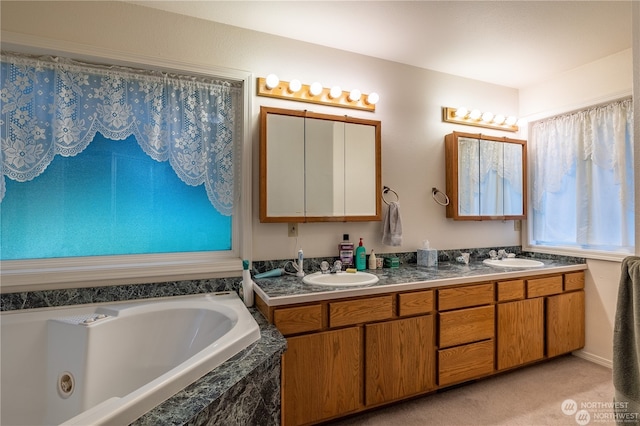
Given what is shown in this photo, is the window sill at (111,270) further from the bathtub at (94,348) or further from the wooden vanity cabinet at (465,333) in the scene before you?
the wooden vanity cabinet at (465,333)

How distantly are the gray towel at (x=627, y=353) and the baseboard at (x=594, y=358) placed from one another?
7.13 feet

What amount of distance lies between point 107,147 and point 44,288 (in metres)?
0.87

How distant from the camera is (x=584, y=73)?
2.58 meters

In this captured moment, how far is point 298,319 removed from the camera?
1655 millimetres

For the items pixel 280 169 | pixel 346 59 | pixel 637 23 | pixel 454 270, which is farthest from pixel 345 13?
pixel 454 270

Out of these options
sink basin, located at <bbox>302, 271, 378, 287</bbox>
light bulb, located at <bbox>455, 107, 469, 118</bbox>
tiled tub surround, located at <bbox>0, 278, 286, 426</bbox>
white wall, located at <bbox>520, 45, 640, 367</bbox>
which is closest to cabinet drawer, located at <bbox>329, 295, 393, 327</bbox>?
sink basin, located at <bbox>302, 271, 378, 287</bbox>

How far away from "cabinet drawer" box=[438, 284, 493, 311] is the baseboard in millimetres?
1246

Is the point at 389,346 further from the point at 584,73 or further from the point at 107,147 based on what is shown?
the point at 584,73

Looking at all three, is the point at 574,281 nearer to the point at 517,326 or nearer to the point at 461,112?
the point at 517,326

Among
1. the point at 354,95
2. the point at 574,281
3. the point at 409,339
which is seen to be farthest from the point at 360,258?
the point at 574,281

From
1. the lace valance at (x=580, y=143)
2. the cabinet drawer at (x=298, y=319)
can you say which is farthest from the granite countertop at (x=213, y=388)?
the lace valance at (x=580, y=143)

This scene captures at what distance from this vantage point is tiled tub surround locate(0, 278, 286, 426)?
3.04ft

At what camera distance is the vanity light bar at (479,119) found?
274cm

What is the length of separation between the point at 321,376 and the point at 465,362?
106cm
